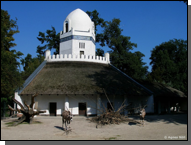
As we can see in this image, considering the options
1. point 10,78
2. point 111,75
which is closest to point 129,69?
point 111,75

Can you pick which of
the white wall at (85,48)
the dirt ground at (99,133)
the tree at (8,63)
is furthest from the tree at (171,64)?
the tree at (8,63)

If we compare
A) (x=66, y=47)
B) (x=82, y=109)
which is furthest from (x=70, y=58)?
(x=82, y=109)

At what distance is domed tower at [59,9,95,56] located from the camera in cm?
3625

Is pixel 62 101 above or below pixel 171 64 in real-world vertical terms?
below

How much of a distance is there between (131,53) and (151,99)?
2152 cm

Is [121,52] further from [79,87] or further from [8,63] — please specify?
[8,63]

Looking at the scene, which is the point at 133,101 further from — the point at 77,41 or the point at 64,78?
the point at 77,41

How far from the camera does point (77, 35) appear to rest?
3647 cm

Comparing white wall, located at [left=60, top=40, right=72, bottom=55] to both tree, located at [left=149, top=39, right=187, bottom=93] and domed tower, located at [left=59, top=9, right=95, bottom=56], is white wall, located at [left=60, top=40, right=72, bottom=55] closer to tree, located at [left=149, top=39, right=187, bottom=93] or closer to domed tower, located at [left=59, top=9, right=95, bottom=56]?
domed tower, located at [left=59, top=9, right=95, bottom=56]

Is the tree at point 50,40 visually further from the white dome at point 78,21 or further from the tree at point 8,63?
the tree at point 8,63

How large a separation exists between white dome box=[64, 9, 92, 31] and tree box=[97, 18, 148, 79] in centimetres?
1290

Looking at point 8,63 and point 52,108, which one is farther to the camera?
point 52,108

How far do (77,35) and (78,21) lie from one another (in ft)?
8.78

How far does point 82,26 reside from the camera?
37250mm
